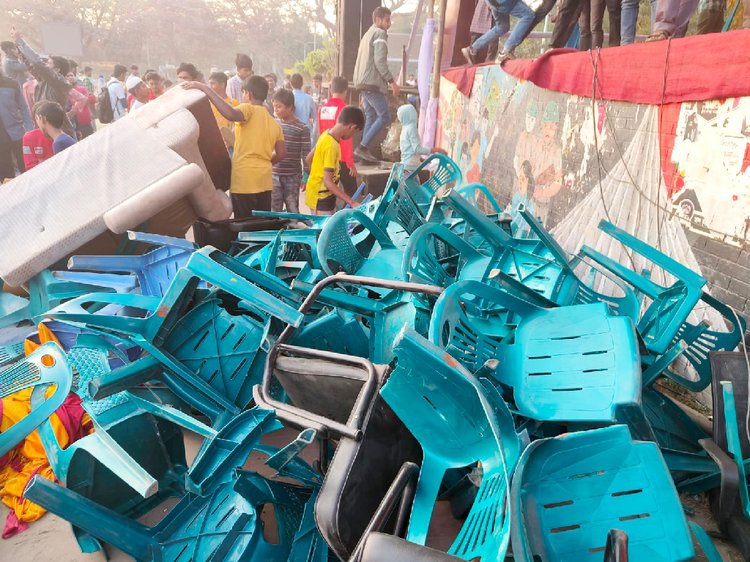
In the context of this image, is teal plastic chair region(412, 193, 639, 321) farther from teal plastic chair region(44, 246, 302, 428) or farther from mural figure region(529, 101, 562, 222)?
mural figure region(529, 101, 562, 222)

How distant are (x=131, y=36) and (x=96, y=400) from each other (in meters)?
45.4

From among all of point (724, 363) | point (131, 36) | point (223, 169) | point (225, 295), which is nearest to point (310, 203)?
point (223, 169)

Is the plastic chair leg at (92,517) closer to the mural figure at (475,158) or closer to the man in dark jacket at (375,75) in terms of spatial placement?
the mural figure at (475,158)

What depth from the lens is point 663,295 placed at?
2711 mm

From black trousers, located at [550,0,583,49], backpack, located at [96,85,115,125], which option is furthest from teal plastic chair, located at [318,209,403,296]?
backpack, located at [96,85,115,125]

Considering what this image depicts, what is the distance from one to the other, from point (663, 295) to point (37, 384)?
318 centimetres

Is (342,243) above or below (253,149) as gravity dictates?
below

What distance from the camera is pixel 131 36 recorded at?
3894 cm

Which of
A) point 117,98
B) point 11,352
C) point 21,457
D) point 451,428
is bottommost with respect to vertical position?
point 21,457

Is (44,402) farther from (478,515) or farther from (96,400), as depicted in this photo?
(478,515)

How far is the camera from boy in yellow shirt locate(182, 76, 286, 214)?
491 cm

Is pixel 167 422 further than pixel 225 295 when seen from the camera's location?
No

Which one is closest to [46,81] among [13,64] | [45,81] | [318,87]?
[45,81]

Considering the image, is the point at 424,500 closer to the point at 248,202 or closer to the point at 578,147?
the point at 248,202
